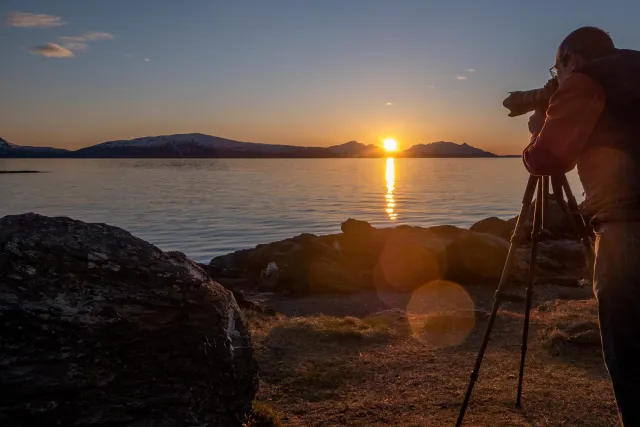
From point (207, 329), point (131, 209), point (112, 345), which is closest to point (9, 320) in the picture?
point (112, 345)

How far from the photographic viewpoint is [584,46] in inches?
135

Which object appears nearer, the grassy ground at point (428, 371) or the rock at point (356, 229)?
the grassy ground at point (428, 371)

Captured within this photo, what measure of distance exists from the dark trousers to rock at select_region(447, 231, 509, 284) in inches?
481

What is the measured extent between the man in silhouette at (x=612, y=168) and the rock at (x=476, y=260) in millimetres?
12282

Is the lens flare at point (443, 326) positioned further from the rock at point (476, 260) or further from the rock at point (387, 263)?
the rock at point (476, 260)

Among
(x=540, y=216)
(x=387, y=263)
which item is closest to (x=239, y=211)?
(x=387, y=263)

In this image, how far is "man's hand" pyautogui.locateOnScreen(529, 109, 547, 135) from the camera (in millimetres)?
4098

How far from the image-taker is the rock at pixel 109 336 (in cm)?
360

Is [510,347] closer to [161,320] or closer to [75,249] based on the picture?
[161,320]

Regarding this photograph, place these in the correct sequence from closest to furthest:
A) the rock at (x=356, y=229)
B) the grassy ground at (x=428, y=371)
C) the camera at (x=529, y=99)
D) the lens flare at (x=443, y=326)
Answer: the camera at (x=529, y=99)
the grassy ground at (x=428, y=371)
the lens flare at (x=443, y=326)
the rock at (x=356, y=229)

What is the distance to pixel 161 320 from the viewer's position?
13.6 feet

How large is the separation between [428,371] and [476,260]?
9817 millimetres

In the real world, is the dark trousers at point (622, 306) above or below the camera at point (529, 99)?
below

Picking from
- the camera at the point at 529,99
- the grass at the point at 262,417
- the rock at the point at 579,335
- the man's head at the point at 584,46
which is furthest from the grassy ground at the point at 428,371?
the man's head at the point at 584,46
